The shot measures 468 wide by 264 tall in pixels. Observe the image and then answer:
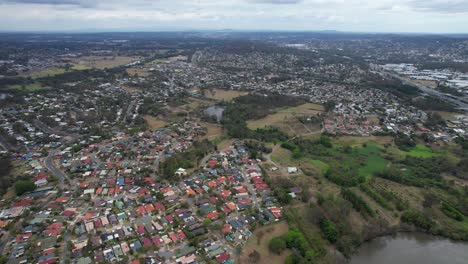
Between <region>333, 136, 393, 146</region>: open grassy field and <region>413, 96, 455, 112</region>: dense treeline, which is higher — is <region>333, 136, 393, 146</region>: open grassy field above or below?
below

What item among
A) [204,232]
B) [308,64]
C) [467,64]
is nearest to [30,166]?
[204,232]

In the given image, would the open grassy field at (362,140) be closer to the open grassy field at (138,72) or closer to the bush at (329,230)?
the bush at (329,230)

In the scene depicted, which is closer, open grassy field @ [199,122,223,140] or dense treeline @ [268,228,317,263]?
dense treeline @ [268,228,317,263]

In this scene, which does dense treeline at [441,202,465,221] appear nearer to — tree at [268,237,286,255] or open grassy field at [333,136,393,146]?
open grassy field at [333,136,393,146]

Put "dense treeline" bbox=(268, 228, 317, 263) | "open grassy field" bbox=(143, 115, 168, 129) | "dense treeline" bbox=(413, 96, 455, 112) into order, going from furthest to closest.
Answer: "dense treeline" bbox=(413, 96, 455, 112), "open grassy field" bbox=(143, 115, 168, 129), "dense treeline" bbox=(268, 228, 317, 263)

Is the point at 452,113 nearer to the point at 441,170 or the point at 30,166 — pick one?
the point at 441,170

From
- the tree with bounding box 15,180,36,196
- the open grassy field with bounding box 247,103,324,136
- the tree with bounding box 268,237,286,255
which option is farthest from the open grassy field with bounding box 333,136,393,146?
the tree with bounding box 15,180,36,196
